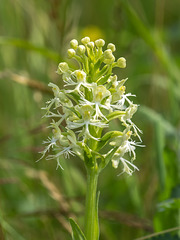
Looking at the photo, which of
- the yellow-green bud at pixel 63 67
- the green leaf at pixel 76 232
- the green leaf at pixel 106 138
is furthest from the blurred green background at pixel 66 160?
the yellow-green bud at pixel 63 67

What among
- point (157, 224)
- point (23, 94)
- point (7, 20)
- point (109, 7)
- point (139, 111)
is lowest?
point (157, 224)

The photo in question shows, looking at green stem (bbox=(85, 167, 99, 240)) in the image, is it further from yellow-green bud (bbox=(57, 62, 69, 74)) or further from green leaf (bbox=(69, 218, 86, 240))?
yellow-green bud (bbox=(57, 62, 69, 74))

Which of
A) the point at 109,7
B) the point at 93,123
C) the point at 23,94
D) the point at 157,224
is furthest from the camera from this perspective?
the point at 109,7

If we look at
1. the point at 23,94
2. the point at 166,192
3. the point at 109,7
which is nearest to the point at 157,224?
the point at 166,192

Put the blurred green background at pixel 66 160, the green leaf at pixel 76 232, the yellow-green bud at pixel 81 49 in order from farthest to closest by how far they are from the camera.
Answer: the blurred green background at pixel 66 160
the yellow-green bud at pixel 81 49
the green leaf at pixel 76 232

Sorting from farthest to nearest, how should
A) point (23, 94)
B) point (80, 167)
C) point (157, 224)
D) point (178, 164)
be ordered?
point (80, 167)
point (23, 94)
point (178, 164)
point (157, 224)

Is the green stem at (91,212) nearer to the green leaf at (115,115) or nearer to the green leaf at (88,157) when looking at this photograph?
the green leaf at (88,157)

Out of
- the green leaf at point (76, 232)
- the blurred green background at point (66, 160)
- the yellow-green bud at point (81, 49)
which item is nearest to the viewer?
the green leaf at point (76, 232)

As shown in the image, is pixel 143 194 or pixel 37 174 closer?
pixel 37 174

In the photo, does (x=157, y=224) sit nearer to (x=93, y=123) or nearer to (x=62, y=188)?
(x=93, y=123)

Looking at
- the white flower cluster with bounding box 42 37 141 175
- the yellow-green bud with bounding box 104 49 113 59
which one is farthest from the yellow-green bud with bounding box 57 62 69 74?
the yellow-green bud with bounding box 104 49 113 59
